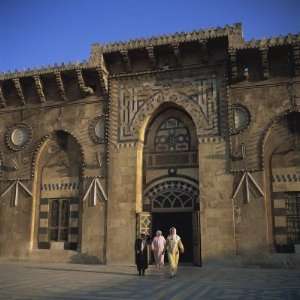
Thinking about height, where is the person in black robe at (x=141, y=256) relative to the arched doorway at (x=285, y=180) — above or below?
below

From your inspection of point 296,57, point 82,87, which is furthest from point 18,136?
point 296,57

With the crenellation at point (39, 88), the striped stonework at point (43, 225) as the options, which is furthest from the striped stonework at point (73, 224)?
the crenellation at point (39, 88)

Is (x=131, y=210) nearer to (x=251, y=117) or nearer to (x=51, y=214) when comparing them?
(x=51, y=214)

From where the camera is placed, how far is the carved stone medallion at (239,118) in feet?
41.0

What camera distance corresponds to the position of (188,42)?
43.2 feet

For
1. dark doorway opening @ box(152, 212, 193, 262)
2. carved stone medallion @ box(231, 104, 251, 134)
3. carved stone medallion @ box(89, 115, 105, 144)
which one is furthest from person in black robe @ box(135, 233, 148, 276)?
carved stone medallion @ box(231, 104, 251, 134)

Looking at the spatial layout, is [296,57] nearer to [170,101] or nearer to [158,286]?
[170,101]

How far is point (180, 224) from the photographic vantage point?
575 inches

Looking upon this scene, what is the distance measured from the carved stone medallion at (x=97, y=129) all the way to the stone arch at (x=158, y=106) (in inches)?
44.9

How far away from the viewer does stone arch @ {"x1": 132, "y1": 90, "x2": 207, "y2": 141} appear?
13.1 m

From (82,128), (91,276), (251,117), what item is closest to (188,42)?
(251,117)

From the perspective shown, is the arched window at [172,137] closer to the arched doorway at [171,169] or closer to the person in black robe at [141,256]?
the arched doorway at [171,169]

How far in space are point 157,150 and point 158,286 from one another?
6386 mm

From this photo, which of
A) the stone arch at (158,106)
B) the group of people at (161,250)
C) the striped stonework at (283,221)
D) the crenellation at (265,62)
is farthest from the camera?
the stone arch at (158,106)
